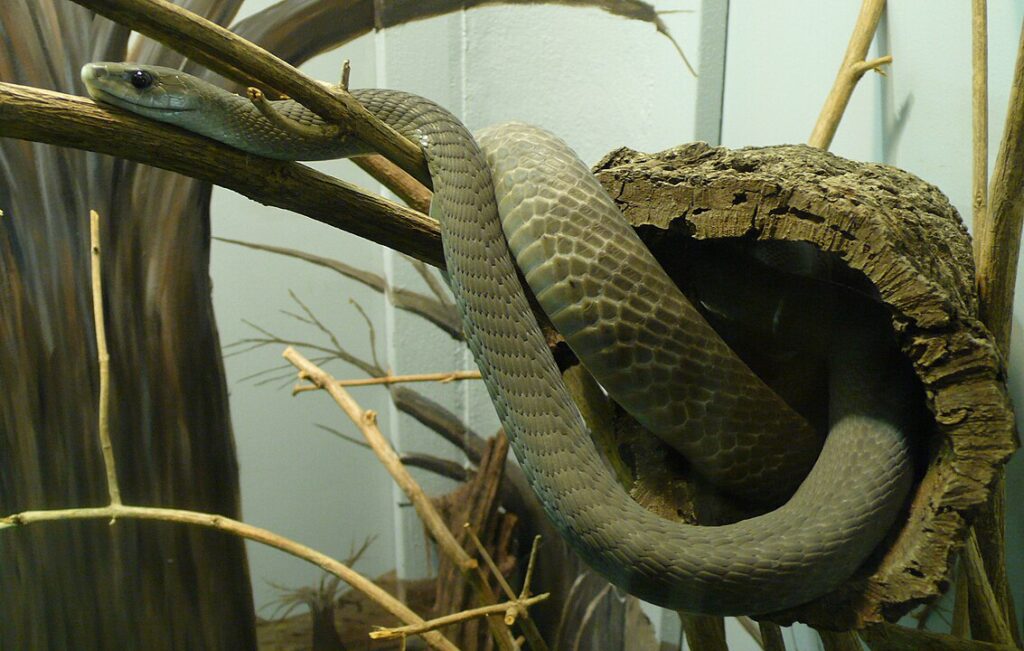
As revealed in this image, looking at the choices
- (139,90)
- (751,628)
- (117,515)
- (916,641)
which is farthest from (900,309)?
(751,628)

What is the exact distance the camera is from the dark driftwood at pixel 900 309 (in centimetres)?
69

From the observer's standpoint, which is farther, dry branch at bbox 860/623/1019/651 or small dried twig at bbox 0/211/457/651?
small dried twig at bbox 0/211/457/651

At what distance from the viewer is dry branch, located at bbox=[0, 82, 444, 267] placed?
2.28ft

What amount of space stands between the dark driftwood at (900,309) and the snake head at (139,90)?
1.76 feet

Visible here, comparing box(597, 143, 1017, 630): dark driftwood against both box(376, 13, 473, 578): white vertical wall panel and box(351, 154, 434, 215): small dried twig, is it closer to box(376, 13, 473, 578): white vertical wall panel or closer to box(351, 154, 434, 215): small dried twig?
box(351, 154, 434, 215): small dried twig

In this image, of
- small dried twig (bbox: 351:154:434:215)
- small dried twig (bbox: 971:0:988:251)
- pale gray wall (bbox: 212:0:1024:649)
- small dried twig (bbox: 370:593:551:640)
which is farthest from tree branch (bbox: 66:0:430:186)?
pale gray wall (bbox: 212:0:1024:649)

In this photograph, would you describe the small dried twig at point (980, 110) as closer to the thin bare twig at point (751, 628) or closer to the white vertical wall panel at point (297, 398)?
the thin bare twig at point (751, 628)

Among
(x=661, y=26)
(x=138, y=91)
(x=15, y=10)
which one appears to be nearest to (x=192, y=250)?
(x=15, y=10)

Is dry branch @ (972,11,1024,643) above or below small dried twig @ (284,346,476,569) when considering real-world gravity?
above

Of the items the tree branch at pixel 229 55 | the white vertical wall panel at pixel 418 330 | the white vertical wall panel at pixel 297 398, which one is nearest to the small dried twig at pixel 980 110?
the tree branch at pixel 229 55

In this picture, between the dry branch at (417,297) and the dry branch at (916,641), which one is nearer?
the dry branch at (916,641)

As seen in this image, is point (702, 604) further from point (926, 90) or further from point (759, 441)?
point (926, 90)

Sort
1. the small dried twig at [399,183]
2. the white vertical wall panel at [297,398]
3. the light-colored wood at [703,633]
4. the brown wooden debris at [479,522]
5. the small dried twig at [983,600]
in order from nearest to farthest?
the small dried twig at [983,600], the light-colored wood at [703,633], the small dried twig at [399,183], the white vertical wall panel at [297,398], the brown wooden debris at [479,522]

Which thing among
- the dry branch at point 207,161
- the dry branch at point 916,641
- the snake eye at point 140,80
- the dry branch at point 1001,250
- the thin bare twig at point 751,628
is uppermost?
the snake eye at point 140,80
